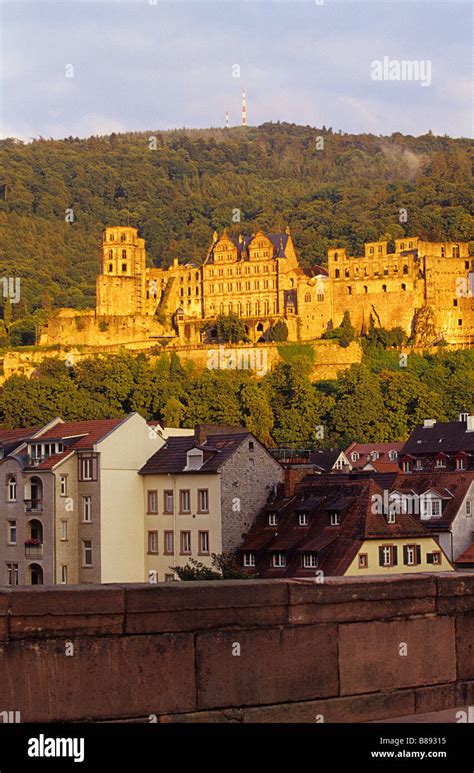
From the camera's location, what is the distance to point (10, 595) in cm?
1080

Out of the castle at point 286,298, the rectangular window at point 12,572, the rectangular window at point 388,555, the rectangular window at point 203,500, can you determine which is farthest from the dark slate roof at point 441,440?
the castle at point 286,298

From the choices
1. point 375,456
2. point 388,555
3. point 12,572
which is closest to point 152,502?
point 12,572

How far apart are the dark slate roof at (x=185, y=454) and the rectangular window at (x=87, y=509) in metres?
2.35

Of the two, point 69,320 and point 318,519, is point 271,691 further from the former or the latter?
point 69,320

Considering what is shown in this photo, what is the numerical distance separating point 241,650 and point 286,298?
450 feet

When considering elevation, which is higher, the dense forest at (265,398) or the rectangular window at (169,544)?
the dense forest at (265,398)

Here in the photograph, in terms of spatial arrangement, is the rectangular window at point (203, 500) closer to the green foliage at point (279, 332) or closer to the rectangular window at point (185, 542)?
the rectangular window at point (185, 542)

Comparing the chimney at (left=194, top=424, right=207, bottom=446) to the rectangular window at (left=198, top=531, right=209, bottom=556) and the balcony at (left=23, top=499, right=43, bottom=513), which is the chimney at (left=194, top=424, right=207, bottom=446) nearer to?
the rectangular window at (left=198, top=531, right=209, bottom=556)

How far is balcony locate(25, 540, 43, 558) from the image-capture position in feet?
174

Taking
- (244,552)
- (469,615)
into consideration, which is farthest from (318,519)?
(469,615)

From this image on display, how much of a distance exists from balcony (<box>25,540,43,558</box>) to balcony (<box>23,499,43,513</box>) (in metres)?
1.46

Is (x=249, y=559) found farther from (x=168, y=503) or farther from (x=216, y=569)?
(x=168, y=503)

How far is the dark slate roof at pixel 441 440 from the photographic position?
81.6 meters

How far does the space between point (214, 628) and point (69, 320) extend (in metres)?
139
